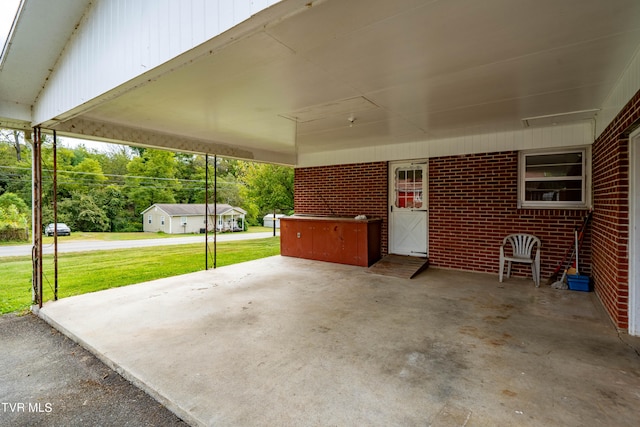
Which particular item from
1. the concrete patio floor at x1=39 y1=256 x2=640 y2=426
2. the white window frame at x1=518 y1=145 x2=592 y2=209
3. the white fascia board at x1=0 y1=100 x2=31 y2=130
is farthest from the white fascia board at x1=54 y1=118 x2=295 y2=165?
the white window frame at x1=518 y1=145 x2=592 y2=209

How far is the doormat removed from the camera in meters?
5.86

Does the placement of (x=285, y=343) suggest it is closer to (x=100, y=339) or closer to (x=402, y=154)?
(x=100, y=339)

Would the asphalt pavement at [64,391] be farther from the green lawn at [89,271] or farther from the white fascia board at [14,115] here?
the white fascia board at [14,115]

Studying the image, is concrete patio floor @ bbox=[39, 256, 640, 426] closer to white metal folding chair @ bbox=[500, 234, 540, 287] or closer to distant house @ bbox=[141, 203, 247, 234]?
white metal folding chair @ bbox=[500, 234, 540, 287]

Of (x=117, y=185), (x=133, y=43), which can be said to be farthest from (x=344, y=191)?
(x=117, y=185)

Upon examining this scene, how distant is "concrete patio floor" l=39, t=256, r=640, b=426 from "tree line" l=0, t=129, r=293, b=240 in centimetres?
1145

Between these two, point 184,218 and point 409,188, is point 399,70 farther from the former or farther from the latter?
point 184,218

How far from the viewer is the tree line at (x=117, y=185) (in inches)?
626

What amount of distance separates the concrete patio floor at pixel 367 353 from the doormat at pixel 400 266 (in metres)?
0.90

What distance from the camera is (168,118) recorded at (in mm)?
4578

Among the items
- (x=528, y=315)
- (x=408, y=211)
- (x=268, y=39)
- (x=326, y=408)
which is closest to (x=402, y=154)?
(x=408, y=211)

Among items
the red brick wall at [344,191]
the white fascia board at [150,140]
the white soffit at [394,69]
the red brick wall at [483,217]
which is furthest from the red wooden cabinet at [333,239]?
the white soffit at [394,69]

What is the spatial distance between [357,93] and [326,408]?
10.1 ft

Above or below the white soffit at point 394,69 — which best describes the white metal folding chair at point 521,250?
below
